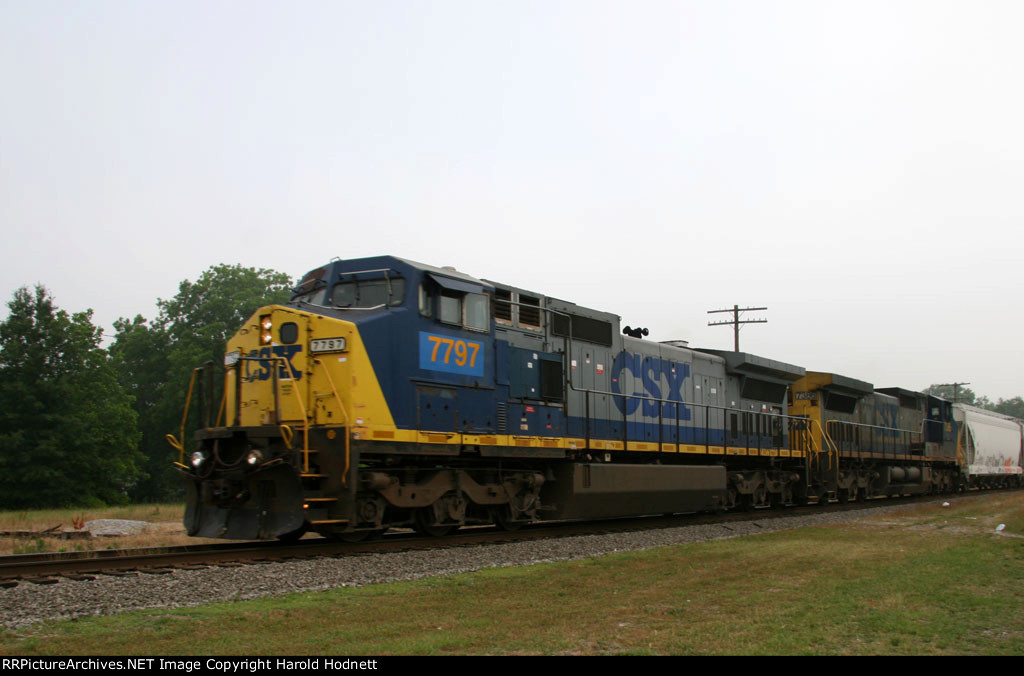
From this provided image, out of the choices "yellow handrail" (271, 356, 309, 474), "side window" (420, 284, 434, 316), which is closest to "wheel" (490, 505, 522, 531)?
"side window" (420, 284, 434, 316)

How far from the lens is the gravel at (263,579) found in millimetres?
6781

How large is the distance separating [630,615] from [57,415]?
38.0 metres

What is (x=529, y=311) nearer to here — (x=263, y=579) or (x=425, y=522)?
(x=425, y=522)

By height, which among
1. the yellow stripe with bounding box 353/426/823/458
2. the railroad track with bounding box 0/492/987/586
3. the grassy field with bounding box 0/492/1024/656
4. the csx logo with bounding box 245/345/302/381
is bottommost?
the railroad track with bounding box 0/492/987/586

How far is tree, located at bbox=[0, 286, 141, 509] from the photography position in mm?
36625

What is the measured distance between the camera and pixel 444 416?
11.9 metres

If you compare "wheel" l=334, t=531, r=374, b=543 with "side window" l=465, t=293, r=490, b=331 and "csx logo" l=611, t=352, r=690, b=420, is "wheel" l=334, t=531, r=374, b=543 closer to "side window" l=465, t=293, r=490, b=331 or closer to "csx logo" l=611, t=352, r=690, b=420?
"side window" l=465, t=293, r=490, b=331

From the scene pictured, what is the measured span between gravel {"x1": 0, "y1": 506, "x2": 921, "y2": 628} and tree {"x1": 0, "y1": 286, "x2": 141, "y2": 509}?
107 feet

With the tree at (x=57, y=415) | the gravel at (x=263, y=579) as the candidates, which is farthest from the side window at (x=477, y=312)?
the tree at (x=57, y=415)

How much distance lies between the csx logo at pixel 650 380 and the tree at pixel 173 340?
37077 mm

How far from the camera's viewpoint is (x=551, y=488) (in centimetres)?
1434

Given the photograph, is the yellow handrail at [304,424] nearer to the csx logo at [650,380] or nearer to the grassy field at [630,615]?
the grassy field at [630,615]
